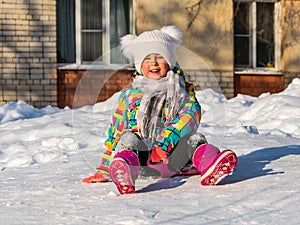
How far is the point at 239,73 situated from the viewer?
1303cm

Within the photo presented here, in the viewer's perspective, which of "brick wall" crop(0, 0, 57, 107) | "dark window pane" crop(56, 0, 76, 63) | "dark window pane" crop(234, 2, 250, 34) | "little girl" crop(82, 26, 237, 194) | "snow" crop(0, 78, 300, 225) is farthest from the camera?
"dark window pane" crop(234, 2, 250, 34)

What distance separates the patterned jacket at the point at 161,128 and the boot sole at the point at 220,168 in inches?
11.6

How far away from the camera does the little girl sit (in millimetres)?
3955

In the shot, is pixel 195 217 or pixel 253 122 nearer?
pixel 195 217

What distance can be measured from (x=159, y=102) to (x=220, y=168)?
674 mm

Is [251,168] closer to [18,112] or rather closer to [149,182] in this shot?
[149,182]

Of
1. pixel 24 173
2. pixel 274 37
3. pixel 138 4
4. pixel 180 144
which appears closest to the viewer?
pixel 180 144

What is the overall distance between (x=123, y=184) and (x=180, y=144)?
0.54 m

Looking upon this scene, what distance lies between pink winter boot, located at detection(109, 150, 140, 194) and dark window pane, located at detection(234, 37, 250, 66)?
31.9 ft

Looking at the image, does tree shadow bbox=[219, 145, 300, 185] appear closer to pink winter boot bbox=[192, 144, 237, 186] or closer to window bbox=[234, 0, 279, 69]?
pink winter boot bbox=[192, 144, 237, 186]

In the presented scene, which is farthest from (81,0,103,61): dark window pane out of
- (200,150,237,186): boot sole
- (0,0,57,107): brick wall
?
(200,150,237,186): boot sole

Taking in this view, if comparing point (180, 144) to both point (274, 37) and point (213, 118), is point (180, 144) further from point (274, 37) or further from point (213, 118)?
point (274, 37)

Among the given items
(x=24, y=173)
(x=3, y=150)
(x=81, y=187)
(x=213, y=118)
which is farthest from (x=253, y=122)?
(x=81, y=187)

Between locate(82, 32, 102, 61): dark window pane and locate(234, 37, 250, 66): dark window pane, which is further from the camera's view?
locate(234, 37, 250, 66): dark window pane
